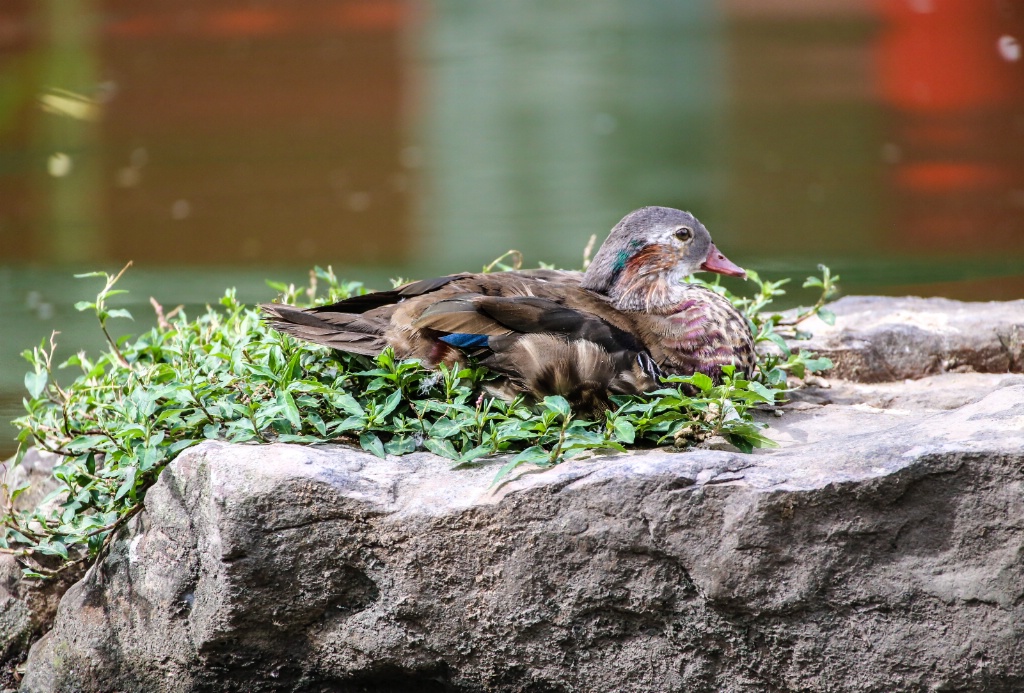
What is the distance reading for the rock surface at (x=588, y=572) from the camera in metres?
1.59

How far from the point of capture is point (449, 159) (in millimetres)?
5844

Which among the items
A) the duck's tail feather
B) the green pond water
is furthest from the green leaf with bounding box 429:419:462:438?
the green pond water

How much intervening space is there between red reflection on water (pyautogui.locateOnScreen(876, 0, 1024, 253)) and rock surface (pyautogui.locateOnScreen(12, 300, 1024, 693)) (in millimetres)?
2795

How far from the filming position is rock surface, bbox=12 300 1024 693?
1.59m

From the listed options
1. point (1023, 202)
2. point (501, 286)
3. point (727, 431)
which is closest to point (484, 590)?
point (727, 431)

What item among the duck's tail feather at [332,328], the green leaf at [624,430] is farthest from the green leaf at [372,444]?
the green leaf at [624,430]

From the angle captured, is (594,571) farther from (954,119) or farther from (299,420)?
(954,119)

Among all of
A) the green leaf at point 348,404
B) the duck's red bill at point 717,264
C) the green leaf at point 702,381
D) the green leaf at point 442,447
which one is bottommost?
the green leaf at point 442,447

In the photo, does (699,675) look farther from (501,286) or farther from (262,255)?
(262,255)

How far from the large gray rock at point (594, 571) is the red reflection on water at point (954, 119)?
2.79 m

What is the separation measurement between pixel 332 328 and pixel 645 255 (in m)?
0.56

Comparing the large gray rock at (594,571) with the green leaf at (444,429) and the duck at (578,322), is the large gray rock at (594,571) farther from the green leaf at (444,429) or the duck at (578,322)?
the duck at (578,322)

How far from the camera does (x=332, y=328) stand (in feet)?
6.61

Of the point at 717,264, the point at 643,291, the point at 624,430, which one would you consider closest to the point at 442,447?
the point at 624,430
